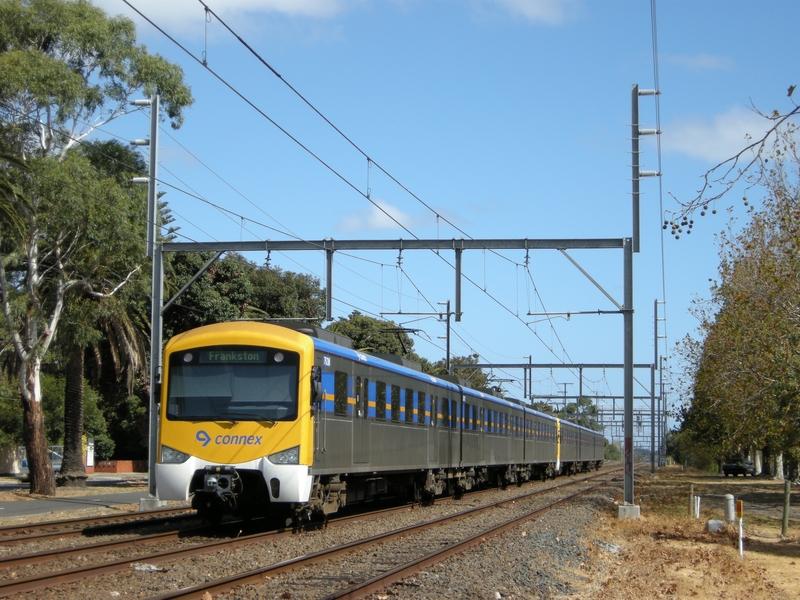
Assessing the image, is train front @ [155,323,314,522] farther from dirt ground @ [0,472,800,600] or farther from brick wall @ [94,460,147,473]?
brick wall @ [94,460,147,473]

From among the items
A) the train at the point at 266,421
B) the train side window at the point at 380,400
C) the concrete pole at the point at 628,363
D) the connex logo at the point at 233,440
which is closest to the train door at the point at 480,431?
the concrete pole at the point at 628,363

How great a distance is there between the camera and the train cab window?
1919 centimetres

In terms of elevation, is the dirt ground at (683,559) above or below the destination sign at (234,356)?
below

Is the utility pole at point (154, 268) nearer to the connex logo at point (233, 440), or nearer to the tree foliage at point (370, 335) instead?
the connex logo at point (233, 440)

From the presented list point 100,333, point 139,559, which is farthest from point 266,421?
point 100,333

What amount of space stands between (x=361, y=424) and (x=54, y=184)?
1164 centimetres

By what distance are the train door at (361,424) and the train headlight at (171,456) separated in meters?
3.18

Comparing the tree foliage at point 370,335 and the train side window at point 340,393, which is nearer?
the train side window at point 340,393

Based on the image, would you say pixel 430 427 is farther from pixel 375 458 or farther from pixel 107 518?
pixel 107 518

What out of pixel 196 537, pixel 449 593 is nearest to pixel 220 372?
pixel 196 537

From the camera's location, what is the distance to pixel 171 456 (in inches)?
585

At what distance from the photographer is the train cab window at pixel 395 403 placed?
63.0 ft

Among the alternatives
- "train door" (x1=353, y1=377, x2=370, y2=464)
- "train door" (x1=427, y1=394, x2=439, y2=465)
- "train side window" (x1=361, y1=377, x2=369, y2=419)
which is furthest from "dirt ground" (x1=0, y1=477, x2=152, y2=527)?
"train door" (x1=427, y1=394, x2=439, y2=465)

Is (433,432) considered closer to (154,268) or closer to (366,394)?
(366,394)
